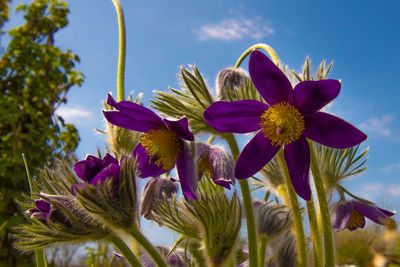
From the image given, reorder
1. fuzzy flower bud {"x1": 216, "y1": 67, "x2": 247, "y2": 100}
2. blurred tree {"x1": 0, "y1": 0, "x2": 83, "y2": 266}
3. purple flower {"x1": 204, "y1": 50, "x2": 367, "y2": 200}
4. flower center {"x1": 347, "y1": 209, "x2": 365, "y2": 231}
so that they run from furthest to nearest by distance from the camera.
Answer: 1. blurred tree {"x1": 0, "y1": 0, "x2": 83, "y2": 266}
2. flower center {"x1": 347, "y1": 209, "x2": 365, "y2": 231}
3. fuzzy flower bud {"x1": 216, "y1": 67, "x2": 247, "y2": 100}
4. purple flower {"x1": 204, "y1": 50, "x2": 367, "y2": 200}

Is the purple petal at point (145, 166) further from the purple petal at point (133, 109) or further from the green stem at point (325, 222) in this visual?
the green stem at point (325, 222)

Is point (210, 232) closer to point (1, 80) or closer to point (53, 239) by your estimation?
point (53, 239)

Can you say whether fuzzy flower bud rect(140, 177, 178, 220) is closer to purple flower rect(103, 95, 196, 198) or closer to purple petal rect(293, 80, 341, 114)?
purple flower rect(103, 95, 196, 198)

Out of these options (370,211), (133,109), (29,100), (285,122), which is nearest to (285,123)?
(285,122)

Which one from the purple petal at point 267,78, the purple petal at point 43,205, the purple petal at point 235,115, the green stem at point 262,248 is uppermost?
the purple petal at point 267,78

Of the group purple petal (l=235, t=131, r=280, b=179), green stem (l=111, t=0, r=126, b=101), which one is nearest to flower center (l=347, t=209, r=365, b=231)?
purple petal (l=235, t=131, r=280, b=179)

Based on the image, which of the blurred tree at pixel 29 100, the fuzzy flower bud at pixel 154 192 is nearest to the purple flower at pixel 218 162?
the fuzzy flower bud at pixel 154 192
